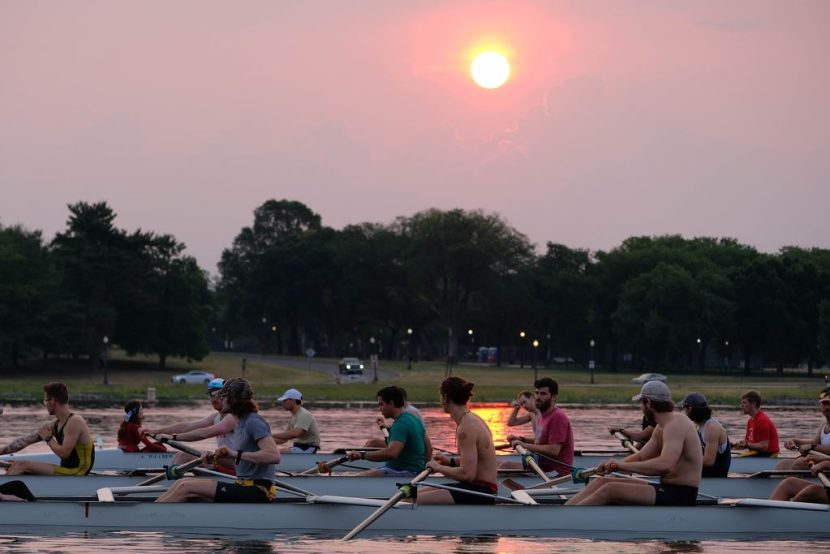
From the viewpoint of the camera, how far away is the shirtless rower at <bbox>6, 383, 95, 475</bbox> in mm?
18516

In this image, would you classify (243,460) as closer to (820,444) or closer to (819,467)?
(819,467)

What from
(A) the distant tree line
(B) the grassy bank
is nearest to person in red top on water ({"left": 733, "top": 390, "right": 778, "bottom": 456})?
(B) the grassy bank

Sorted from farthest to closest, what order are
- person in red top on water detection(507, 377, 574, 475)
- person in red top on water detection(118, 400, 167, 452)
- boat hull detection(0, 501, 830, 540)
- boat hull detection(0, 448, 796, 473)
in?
boat hull detection(0, 448, 796, 473), person in red top on water detection(118, 400, 167, 452), person in red top on water detection(507, 377, 574, 475), boat hull detection(0, 501, 830, 540)

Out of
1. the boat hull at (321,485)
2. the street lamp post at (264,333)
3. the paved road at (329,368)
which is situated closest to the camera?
the boat hull at (321,485)

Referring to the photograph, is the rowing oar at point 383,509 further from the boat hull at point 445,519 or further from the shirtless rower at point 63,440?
the shirtless rower at point 63,440

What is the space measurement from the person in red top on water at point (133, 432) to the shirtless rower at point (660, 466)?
925 centimetres

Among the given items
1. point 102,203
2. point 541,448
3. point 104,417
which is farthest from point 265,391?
point 541,448

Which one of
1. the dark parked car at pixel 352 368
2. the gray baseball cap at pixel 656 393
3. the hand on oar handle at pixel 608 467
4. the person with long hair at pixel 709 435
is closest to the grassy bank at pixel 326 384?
the dark parked car at pixel 352 368

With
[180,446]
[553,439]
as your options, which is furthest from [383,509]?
[180,446]

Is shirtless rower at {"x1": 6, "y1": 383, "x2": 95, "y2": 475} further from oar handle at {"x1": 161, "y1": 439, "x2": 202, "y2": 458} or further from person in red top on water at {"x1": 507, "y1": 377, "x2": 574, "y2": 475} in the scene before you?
person in red top on water at {"x1": 507, "y1": 377, "x2": 574, "y2": 475}

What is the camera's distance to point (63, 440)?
63.0 feet

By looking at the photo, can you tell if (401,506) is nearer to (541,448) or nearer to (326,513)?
(326,513)

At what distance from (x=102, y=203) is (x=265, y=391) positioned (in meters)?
34.3

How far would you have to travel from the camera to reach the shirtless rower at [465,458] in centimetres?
1541
